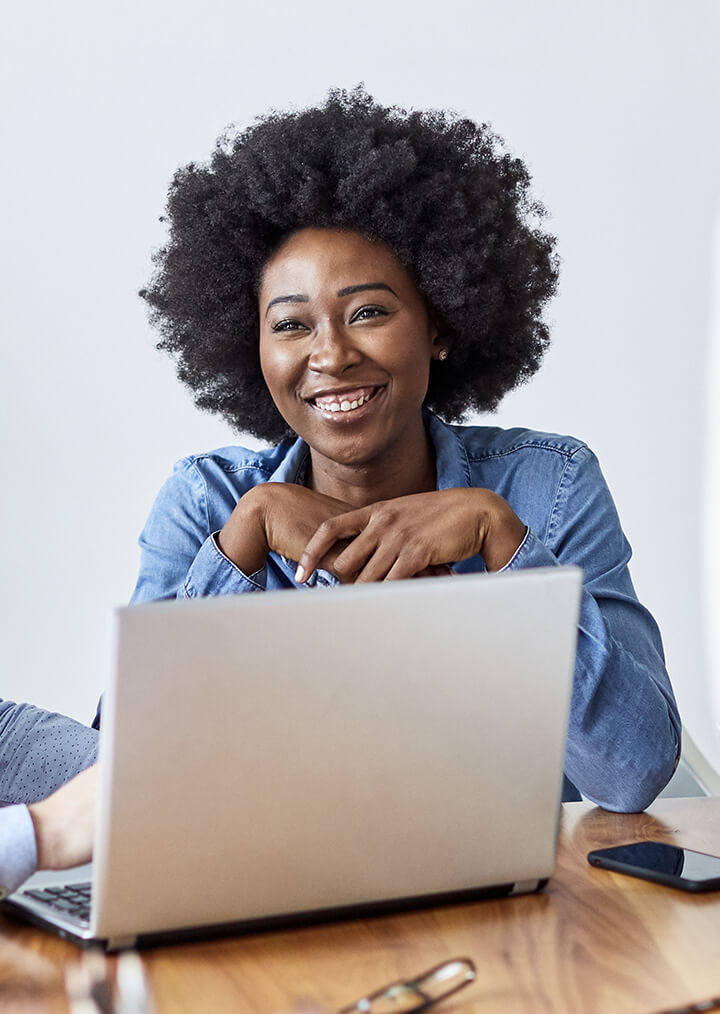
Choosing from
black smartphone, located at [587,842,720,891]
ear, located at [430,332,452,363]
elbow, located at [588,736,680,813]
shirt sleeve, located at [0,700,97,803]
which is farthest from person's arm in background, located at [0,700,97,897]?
ear, located at [430,332,452,363]

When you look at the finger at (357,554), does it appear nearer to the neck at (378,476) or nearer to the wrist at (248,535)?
the wrist at (248,535)

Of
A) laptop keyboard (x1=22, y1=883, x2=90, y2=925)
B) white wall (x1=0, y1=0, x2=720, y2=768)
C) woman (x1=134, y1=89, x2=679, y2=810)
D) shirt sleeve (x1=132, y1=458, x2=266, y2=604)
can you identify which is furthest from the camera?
white wall (x1=0, y1=0, x2=720, y2=768)

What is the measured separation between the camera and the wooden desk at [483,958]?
0.83 metres

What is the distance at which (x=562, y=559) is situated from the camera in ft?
5.67

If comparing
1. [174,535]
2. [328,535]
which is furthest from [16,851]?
[174,535]

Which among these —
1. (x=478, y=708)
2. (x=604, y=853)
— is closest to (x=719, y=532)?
(x=604, y=853)

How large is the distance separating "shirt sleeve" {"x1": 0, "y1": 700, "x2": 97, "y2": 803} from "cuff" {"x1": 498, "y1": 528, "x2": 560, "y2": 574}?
0.53 metres

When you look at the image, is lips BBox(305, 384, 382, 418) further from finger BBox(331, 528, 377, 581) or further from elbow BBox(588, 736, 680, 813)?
elbow BBox(588, 736, 680, 813)

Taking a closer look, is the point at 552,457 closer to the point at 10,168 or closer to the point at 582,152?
the point at 582,152

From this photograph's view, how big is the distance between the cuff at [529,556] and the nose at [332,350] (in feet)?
1.43

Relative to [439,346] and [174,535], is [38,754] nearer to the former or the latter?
[174,535]

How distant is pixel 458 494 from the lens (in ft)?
4.76

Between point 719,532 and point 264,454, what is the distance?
159 cm

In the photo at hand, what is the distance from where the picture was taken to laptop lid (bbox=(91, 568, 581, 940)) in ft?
2.76
